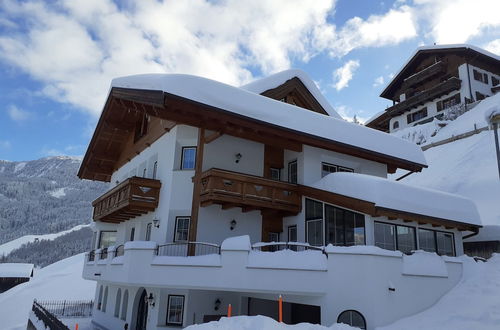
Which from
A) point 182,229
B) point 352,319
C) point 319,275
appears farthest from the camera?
point 182,229

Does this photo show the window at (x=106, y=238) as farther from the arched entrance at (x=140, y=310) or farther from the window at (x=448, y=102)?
the window at (x=448, y=102)

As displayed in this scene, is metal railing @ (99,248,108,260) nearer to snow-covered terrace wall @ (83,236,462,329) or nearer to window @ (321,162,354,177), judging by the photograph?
snow-covered terrace wall @ (83,236,462,329)

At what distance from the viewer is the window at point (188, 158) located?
15.9m

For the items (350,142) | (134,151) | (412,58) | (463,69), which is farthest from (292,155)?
(412,58)

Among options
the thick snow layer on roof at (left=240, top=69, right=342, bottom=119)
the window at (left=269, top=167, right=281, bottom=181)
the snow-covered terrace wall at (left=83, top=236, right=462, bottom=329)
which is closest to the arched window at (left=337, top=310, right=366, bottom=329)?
the snow-covered terrace wall at (left=83, top=236, right=462, bottom=329)

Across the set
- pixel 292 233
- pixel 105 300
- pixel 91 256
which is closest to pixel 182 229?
pixel 292 233

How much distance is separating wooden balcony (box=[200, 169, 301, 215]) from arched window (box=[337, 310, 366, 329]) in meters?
5.17

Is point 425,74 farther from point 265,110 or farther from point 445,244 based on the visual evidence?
point 265,110

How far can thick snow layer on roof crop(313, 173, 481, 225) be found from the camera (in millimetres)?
13992

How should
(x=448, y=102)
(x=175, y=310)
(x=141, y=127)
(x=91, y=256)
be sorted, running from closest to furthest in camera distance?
(x=175, y=310)
(x=141, y=127)
(x=91, y=256)
(x=448, y=102)

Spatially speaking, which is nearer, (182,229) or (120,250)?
(182,229)

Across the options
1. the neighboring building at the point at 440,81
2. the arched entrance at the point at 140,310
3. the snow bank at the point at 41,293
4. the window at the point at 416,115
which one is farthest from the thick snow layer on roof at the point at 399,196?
the snow bank at the point at 41,293

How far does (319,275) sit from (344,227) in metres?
3.73

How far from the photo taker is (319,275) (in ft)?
37.9
